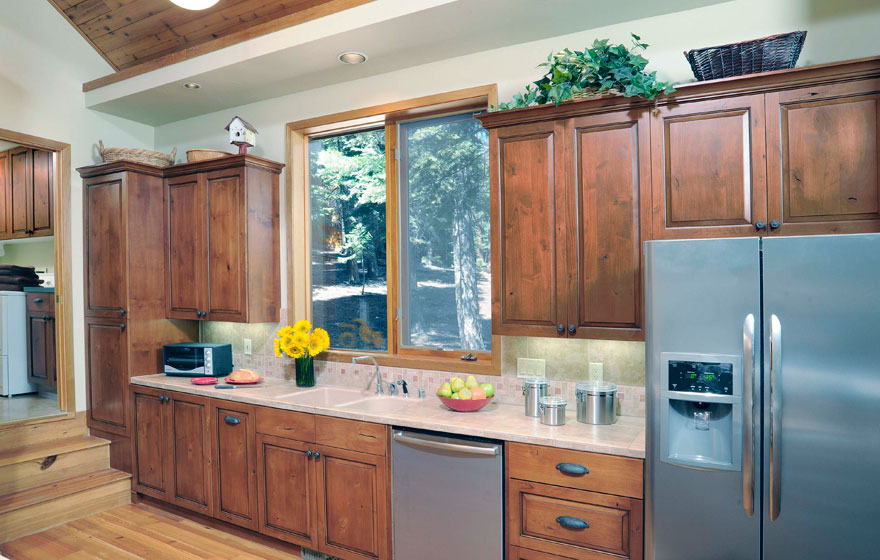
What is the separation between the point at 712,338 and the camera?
1.83m

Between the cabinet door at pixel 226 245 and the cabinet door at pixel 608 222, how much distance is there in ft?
7.09

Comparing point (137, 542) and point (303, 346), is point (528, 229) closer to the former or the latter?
point (303, 346)

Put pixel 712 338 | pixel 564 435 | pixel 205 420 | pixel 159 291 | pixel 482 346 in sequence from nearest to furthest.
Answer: pixel 712 338
pixel 564 435
pixel 482 346
pixel 205 420
pixel 159 291

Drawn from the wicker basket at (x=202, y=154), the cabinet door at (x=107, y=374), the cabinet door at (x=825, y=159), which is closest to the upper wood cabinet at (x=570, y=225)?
the cabinet door at (x=825, y=159)

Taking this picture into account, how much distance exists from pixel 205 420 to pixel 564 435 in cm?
223

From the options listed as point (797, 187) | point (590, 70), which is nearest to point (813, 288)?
point (797, 187)

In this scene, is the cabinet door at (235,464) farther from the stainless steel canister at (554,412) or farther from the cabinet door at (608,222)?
the cabinet door at (608,222)

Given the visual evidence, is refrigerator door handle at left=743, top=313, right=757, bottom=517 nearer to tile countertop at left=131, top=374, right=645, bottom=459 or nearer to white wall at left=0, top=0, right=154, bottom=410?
tile countertop at left=131, top=374, right=645, bottom=459

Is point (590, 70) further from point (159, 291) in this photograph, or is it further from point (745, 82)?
point (159, 291)

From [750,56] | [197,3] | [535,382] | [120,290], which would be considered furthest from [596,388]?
[120,290]

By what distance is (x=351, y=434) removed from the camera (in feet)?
8.89

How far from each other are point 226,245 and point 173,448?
1.35 metres

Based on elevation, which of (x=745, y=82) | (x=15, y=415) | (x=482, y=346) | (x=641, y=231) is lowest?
(x=15, y=415)

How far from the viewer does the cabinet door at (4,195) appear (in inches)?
190
